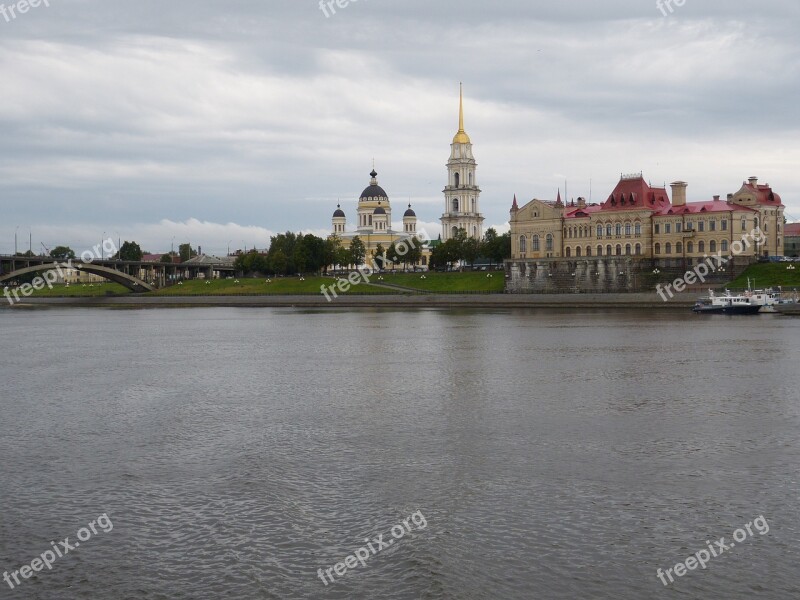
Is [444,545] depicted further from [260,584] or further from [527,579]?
[260,584]

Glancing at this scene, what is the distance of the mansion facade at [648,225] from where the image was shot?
7925 centimetres

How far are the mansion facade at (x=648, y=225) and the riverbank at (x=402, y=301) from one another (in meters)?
8.36

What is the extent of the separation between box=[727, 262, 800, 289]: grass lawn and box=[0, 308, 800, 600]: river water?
4332cm

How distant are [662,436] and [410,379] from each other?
1076 cm

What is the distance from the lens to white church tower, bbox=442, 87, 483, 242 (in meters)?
137

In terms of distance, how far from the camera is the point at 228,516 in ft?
41.2

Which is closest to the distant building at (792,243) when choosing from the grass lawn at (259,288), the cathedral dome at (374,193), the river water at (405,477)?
the grass lawn at (259,288)

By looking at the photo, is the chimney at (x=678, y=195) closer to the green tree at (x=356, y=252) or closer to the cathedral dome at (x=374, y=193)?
the green tree at (x=356, y=252)

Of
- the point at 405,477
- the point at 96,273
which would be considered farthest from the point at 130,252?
the point at 405,477

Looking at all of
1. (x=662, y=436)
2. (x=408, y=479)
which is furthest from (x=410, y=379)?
(x=408, y=479)

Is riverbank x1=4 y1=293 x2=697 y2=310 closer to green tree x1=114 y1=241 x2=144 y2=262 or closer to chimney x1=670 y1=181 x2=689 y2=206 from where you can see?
chimney x1=670 y1=181 x2=689 y2=206

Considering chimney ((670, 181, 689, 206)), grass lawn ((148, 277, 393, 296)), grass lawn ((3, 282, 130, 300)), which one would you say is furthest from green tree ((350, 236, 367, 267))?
chimney ((670, 181, 689, 206))

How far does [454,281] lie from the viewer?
309 feet

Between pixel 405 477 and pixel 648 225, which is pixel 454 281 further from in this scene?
pixel 405 477
